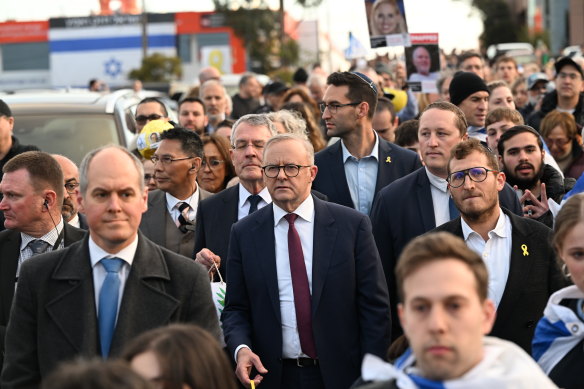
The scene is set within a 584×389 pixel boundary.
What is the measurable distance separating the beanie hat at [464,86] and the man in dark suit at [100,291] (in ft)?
17.9

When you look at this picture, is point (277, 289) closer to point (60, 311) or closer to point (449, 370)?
point (60, 311)

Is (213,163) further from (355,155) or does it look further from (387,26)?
(387,26)

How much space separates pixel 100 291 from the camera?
5.30m

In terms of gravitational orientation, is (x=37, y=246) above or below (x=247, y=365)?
above

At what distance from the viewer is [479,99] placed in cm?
1028

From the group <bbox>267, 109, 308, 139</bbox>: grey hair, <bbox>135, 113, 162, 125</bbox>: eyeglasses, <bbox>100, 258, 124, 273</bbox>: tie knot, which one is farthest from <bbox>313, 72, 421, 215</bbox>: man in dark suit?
<bbox>135, 113, 162, 125</bbox>: eyeglasses

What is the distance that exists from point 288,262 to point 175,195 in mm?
2067

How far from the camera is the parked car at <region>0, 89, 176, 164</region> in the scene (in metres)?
11.0

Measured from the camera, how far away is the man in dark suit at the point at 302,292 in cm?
650

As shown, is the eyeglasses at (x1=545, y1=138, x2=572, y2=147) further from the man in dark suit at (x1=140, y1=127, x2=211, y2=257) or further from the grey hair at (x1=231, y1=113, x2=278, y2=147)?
the man in dark suit at (x1=140, y1=127, x2=211, y2=257)

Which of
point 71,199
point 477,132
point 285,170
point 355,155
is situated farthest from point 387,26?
point 285,170

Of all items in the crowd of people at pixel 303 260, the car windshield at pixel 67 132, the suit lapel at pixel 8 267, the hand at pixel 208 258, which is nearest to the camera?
the crowd of people at pixel 303 260

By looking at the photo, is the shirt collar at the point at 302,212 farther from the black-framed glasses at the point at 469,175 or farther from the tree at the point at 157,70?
the tree at the point at 157,70

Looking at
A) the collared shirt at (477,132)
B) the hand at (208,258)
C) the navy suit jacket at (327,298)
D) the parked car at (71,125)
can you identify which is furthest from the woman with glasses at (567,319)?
the parked car at (71,125)
